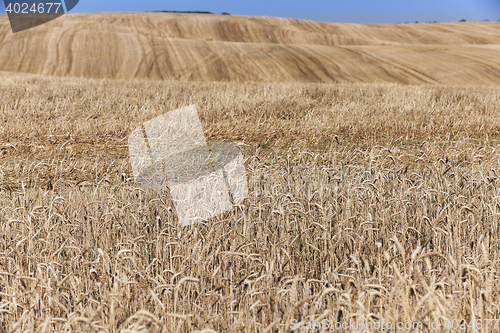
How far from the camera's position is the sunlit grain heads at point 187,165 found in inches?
133

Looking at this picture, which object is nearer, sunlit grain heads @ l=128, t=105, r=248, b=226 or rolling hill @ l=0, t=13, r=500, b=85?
sunlit grain heads @ l=128, t=105, r=248, b=226

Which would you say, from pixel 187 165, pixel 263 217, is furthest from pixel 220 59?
pixel 263 217

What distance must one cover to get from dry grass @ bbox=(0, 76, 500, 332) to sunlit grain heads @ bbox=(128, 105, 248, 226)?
0.16m

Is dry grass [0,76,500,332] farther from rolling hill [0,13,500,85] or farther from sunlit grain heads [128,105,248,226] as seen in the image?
rolling hill [0,13,500,85]

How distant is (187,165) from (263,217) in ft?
7.16

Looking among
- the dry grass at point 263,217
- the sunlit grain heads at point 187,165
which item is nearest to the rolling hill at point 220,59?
the dry grass at point 263,217

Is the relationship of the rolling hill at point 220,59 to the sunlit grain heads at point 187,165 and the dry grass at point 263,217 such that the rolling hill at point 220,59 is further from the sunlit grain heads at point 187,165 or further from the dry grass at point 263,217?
the sunlit grain heads at point 187,165

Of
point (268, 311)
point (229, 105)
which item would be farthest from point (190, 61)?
point (268, 311)

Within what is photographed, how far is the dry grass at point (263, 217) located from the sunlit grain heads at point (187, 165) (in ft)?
Answer: 0.52

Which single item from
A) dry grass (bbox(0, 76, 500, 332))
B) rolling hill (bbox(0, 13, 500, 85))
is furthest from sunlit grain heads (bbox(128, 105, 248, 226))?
rolling hill (bbox(0, 13, 500, 85))

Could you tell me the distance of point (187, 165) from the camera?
510 centimetres

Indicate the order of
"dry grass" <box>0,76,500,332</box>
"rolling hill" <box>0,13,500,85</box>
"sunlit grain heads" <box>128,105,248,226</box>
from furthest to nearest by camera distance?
1. "rolling hill" <box>0,13,500,85</box>
2. "sunlit grain heads" <box>128,105,248,226</box>
3. "dry grass" <box>0,76,500,332</box>

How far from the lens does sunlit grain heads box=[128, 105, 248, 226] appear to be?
11.1 feet

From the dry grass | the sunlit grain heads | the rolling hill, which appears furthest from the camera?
the rolling hill
